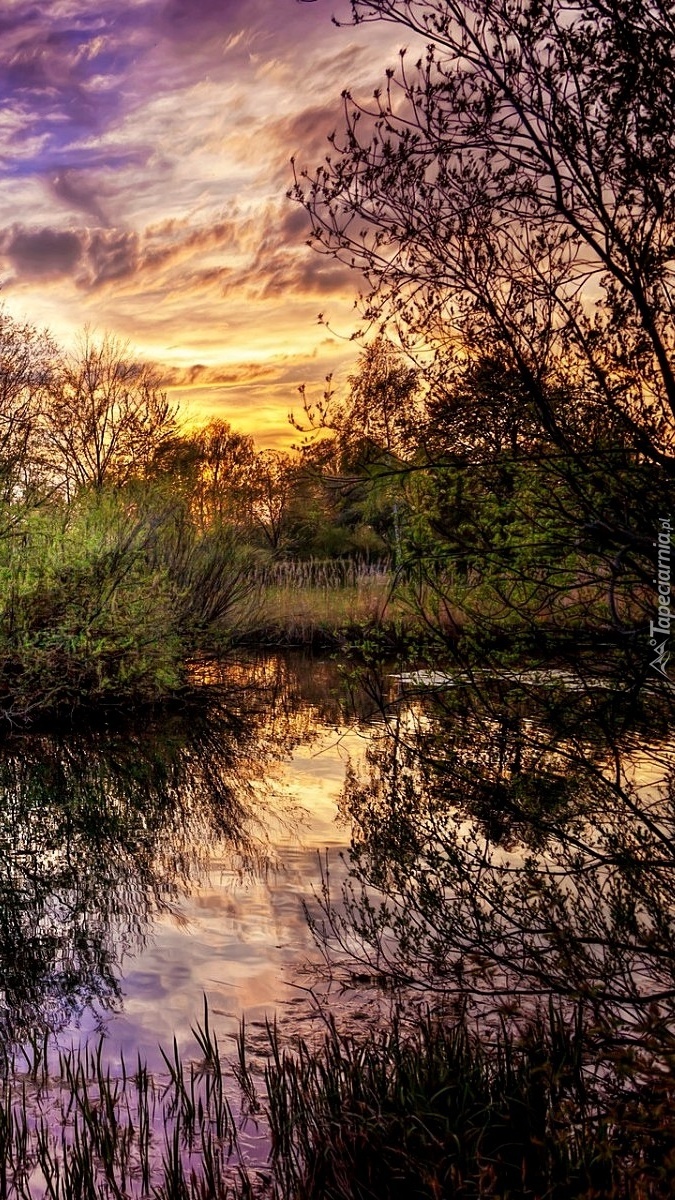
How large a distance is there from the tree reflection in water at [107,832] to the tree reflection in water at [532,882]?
1.52 m

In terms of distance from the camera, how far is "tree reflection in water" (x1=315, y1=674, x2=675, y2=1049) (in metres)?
4.44

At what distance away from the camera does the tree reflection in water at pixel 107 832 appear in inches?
245

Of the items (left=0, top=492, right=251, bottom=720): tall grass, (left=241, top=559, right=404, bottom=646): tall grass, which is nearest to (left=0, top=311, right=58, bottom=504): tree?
(left=0, top=492, right=251, bottom=720): tall grass

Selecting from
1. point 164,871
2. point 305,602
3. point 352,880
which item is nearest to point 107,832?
point 164,871

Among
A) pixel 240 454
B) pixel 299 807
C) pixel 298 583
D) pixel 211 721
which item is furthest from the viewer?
pixel 240 454

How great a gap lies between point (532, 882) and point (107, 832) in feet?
22.5

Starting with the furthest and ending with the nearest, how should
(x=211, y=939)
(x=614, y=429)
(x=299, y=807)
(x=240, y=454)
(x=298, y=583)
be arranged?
(x=240, y=454) < (x=298, y=583) < (x=299, y=807) < (x=211, y=939) < (x=614, y=429)

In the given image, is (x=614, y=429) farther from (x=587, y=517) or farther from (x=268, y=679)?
(x=268, y=679)

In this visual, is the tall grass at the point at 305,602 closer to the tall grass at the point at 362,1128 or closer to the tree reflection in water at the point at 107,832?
the tree reflection in water at the point at 107,832

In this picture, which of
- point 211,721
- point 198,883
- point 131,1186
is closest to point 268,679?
point 211,721

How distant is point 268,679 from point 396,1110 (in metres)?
18.2

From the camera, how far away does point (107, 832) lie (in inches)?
393

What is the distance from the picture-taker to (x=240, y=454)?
46812 mm

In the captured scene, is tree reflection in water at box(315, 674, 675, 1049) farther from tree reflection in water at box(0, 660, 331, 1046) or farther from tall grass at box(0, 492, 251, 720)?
tall grass at box(0, 492, 251, 720)
